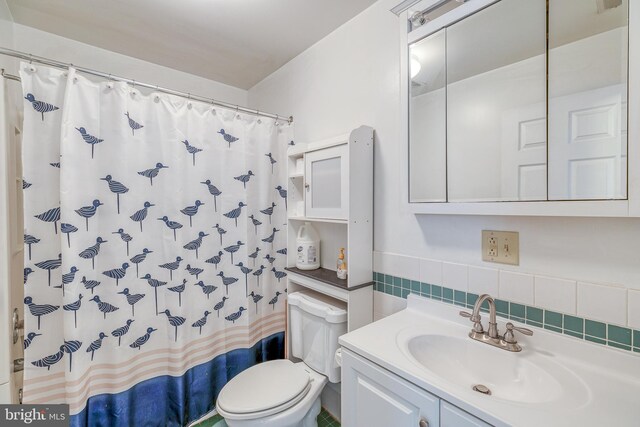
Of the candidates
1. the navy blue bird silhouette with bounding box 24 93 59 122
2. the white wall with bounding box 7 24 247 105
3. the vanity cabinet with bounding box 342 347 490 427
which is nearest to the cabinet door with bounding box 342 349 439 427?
the vanity cabinet with bounding box 342 347 490 427

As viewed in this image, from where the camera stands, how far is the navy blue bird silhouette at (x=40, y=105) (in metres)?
1.17

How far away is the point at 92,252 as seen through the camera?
50.6 inches

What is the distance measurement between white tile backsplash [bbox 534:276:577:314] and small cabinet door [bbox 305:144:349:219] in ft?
2.62

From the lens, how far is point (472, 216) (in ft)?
3.65

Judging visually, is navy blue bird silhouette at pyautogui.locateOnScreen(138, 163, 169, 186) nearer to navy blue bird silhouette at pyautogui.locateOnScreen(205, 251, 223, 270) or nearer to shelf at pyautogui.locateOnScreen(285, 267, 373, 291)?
navy blue bird silhouette at pyautogui.locateOnScreen(205, 251, 223, 270)

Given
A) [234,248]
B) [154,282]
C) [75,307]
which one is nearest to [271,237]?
[234,248]

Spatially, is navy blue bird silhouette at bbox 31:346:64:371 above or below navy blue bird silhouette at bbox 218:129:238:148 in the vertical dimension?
below

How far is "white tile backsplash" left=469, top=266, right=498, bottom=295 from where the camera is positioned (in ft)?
3.46

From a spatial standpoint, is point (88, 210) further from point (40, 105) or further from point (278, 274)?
point (278, 274)

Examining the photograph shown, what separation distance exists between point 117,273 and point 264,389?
922mm

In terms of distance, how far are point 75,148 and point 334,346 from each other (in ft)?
5.04

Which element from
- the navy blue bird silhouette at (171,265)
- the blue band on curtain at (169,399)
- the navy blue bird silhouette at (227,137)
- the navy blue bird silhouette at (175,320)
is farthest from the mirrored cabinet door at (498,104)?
the blue band on curtain at (169,399)

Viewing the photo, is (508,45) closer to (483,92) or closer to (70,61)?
(483,92)

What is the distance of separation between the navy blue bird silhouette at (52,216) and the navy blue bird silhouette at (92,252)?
0.15 m
